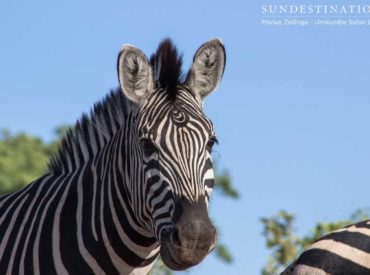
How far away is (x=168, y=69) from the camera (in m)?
7.35

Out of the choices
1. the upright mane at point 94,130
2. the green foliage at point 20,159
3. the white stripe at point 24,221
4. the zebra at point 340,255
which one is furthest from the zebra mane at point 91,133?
the green foliage at point 20,159

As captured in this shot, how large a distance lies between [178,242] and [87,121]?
2.23 m

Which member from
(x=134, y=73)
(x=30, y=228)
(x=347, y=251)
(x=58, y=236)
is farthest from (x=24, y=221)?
(x=347, y=251)

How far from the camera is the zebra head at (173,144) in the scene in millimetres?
6379

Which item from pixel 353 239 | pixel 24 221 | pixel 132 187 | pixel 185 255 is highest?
pixel 132 187

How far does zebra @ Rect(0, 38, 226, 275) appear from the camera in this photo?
6.61m

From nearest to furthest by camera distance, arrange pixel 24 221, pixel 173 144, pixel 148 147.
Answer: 1. pixel 173 144
2. pixel 148 147
3. pixel 24 221

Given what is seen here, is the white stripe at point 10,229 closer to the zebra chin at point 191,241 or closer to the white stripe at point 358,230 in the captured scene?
the zebra chin at point 191,241

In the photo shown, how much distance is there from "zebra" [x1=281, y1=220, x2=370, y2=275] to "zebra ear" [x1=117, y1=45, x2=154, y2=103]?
6.11 feet

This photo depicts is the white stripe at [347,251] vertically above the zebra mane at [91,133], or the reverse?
the zebra mane at [91,133]

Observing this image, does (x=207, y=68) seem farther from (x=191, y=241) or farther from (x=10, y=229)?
(x=10, y=229)

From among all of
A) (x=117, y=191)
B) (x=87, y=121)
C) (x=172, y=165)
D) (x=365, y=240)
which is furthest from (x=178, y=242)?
(x=87, y=121)

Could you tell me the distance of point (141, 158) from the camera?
6.94m

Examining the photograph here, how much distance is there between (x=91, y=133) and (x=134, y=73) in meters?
1.03
